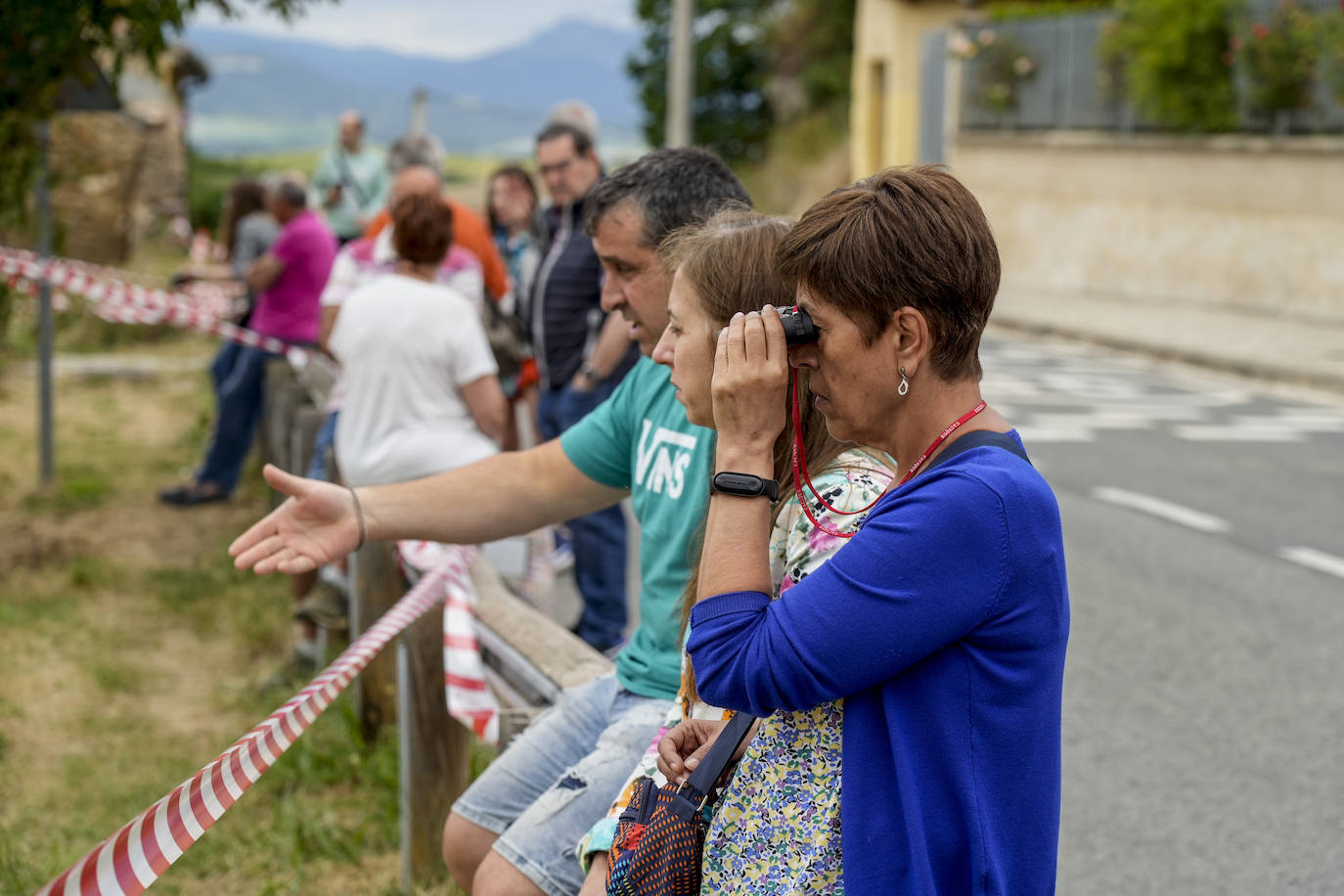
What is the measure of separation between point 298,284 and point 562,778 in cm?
659

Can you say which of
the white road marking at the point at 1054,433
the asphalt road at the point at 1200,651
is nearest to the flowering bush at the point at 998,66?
the asphalt road at the point at 1200,651

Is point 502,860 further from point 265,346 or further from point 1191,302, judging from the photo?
point 1191,302

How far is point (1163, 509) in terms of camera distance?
28.2ft

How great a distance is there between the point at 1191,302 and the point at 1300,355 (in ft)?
18.8

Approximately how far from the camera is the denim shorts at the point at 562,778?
8.71 feet

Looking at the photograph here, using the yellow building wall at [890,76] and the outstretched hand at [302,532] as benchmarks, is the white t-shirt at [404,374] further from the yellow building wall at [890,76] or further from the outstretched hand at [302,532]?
the yellow building wall at [890,76]

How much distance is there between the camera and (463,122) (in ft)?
152

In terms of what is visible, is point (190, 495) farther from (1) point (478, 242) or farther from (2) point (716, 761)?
(2) point (716, 761)

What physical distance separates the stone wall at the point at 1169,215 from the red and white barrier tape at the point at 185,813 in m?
17.6

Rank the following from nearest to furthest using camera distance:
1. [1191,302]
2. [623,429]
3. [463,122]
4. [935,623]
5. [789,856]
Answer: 1. [935,623]
2. [789,856]
3. [623,429]
4. [1191,302]
5. [463,122]

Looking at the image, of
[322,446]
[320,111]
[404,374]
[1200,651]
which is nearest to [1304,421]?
[1200,651]

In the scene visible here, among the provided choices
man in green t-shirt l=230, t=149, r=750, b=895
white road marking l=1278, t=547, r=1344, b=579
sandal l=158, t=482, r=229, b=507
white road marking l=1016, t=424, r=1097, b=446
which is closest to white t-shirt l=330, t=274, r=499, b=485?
man in green t-shirt l=230, t=149, r=750, b=895

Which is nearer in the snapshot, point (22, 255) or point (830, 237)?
point (830, 237)

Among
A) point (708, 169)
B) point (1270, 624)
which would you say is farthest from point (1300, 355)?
point (708, 169)
